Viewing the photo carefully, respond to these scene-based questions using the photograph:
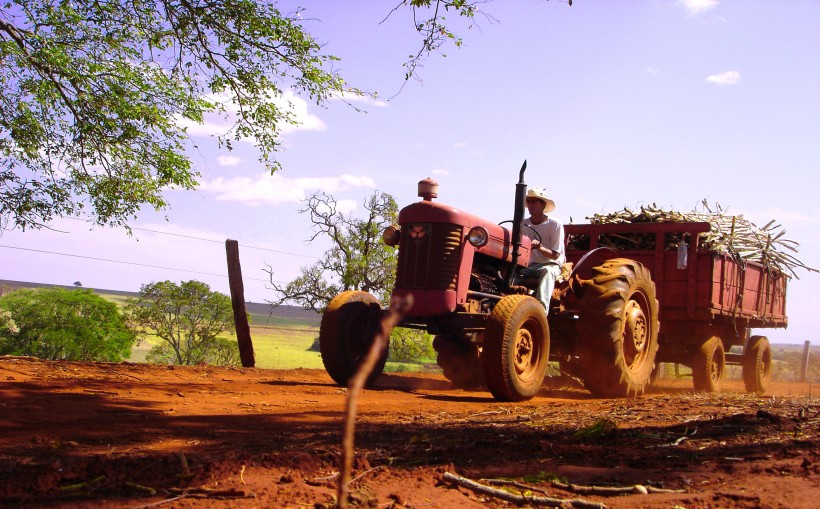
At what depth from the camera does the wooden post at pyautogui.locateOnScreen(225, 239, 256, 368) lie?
10.6 meters

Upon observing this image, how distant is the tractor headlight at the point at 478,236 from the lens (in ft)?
24.7

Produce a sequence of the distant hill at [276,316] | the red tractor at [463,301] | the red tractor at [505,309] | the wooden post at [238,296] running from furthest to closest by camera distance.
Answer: the distant hill at [276,316]
the wooden post at [238,296]
the red tractor at [505,309]
the red tractor at [463,301]

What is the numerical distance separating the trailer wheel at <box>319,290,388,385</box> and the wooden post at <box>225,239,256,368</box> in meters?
2.80

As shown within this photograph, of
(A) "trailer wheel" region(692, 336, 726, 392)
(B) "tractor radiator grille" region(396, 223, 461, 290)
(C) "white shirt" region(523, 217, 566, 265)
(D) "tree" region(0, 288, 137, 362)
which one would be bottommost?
(D) "tree" region(0, 288, 137, 362)

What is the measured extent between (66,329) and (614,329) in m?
17.2

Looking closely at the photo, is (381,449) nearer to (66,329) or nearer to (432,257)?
(432,257)

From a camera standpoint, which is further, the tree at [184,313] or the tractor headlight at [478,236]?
the tree at [184,313]

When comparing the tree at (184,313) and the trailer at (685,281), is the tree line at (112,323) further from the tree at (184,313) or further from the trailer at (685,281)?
the trailer at (685,281)

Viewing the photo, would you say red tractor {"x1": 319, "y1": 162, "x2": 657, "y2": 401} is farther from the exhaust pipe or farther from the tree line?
the tree line

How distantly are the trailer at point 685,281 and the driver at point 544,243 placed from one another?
0.86 metres

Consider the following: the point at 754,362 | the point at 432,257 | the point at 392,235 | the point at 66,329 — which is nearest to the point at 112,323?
the point at 66,329

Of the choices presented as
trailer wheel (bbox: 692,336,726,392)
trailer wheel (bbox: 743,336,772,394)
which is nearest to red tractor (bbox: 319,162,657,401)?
trailer wheel (bbox: 692,336,726,392)

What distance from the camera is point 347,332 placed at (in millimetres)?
8062

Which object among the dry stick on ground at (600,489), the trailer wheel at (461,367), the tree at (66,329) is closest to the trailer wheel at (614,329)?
the trailer wheel at (461,367)
